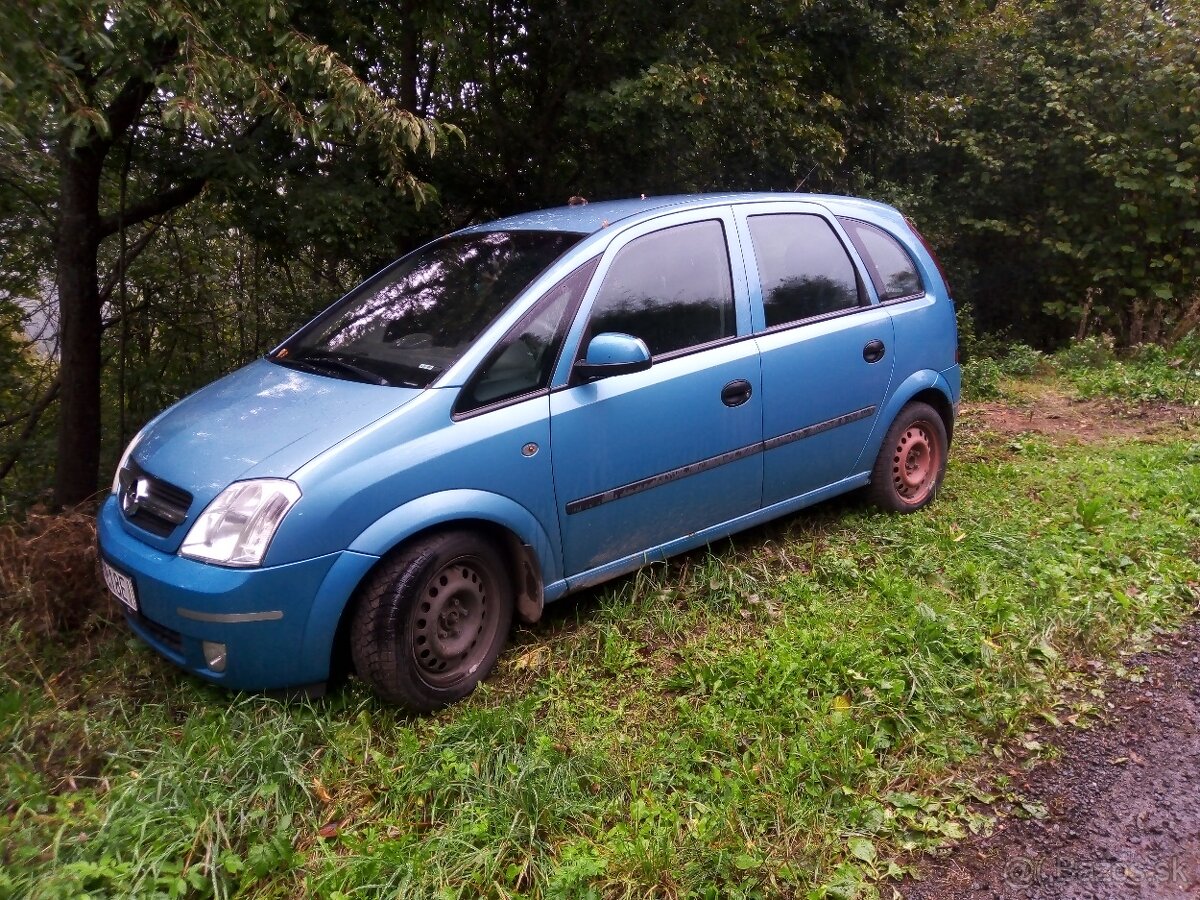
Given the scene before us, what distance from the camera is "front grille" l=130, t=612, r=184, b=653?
3.10m

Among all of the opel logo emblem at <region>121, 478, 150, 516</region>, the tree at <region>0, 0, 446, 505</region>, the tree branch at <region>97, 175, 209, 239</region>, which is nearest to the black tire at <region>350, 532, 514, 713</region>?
the opel logo emblem at <region>121, 478, 150, 516</region>

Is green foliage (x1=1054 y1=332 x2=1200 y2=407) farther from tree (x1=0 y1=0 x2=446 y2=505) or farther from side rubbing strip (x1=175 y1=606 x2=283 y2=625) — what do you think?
side rubbing strip (x1=175 y1=606 x2=283 y2=625)

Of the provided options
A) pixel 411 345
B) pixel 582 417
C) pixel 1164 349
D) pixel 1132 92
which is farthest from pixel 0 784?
pixel 1132 92

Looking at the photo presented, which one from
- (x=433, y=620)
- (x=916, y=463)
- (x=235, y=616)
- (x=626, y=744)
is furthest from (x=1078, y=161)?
(x=235, y=616)

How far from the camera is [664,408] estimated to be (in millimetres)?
3807

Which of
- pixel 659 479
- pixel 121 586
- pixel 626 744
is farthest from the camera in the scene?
pixel 659 479

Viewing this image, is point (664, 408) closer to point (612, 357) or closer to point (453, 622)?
point (612, 357)

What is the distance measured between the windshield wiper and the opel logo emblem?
770 millimetres

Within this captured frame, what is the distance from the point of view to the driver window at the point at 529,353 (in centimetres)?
340

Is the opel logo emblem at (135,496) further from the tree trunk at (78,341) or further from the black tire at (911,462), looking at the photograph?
the tree trunk at (78,341)

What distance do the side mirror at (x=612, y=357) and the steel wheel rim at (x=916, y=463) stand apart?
1.99 metres

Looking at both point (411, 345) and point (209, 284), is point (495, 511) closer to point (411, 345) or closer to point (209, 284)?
point (411, 345)

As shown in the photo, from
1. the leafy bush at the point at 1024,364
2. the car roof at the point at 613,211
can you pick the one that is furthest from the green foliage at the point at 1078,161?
the car roof at the point at 613,211

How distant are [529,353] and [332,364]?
82 cm
